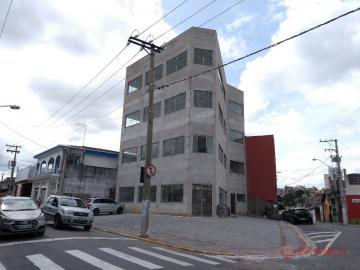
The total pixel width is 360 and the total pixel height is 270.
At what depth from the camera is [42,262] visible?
898 cm

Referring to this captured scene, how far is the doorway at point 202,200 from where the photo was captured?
31312 millimetres

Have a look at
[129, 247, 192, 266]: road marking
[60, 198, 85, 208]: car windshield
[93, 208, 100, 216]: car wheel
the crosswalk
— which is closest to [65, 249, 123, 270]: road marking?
the crosswalk

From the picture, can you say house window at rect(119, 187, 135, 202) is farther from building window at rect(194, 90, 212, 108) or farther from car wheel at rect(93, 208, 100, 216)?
building window at rect(194, 90, 212, 108)

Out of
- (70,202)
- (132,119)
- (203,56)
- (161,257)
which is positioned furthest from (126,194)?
(161,257)

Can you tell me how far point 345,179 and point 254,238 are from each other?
41.1m

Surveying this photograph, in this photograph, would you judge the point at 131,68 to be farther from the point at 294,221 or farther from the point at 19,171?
the point at 19,171

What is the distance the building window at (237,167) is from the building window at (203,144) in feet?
41.5

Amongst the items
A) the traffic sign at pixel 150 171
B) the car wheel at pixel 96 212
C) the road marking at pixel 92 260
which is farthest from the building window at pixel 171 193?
the road marking at pixel 92 260

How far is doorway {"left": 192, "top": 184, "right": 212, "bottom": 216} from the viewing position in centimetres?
3131

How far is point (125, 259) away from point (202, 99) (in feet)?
81.2

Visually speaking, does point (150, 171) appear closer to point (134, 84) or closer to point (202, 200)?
point (202, 200)

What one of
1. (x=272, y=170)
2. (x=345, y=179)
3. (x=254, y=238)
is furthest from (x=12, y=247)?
(x=345, y=179)

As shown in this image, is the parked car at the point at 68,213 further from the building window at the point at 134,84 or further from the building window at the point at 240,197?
the building window at the point at 240,197

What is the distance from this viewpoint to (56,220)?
17.7 m
